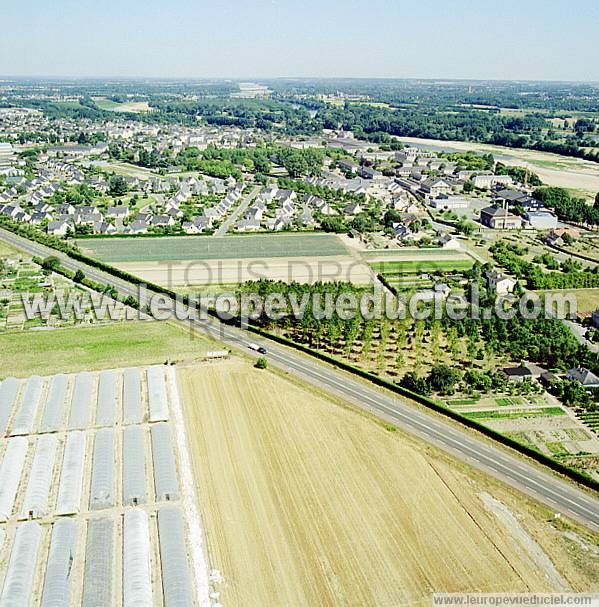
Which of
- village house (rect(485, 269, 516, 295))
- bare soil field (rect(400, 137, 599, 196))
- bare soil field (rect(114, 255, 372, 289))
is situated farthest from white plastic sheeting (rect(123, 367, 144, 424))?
bare soil field (rect(400, 137, 599, 196))

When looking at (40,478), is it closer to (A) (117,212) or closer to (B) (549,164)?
(A) (117,212)

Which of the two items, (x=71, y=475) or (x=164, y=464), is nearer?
(x=71, y=475)

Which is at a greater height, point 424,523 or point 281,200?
point 281,200

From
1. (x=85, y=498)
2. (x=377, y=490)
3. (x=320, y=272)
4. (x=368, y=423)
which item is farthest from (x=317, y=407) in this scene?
(x=320, y=272)

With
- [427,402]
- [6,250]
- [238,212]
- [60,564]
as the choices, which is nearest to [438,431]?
[427,402]

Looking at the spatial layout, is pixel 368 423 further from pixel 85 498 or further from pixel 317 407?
pixel 85 498

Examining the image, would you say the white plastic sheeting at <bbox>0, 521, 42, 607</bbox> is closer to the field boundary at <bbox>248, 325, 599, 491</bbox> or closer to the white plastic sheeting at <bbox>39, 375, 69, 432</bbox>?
the white plastic sheeting at <bbox>39, 375, 69, 432</bbox>
